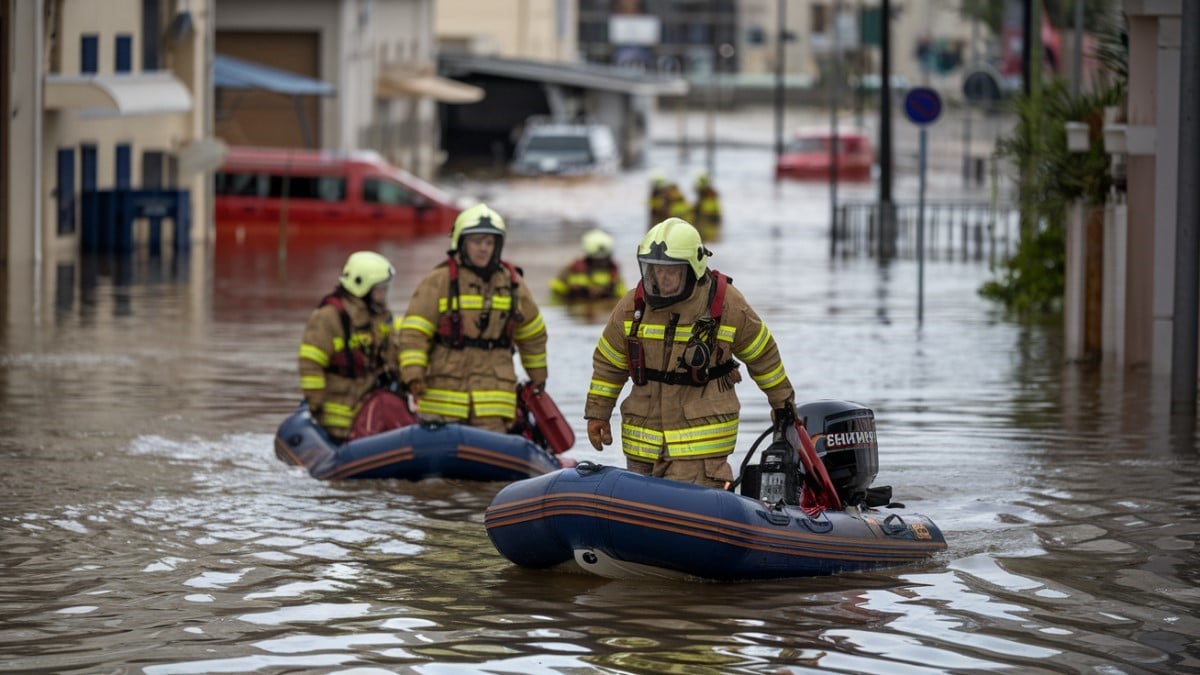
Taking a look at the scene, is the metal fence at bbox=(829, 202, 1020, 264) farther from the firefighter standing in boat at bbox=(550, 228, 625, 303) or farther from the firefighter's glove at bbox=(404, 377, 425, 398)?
the firefighter's glove at bbox=(404, 377, 425, 398)

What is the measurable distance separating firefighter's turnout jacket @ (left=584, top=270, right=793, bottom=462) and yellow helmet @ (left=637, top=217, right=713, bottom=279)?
21cm

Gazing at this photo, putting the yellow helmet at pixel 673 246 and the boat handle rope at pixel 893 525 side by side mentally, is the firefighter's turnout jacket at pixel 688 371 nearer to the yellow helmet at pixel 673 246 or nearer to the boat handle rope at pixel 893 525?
the yellow helmet at pixel 673 246

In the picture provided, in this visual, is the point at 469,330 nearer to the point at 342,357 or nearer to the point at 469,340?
the point at 469,340

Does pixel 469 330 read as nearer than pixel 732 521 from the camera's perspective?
No

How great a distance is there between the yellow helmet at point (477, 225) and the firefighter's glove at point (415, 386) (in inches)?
31.2

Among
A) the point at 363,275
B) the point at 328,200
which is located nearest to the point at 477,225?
the point at 363,275

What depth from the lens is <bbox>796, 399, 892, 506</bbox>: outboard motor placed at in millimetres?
11367

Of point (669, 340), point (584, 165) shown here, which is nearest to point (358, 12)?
point (584, 165)

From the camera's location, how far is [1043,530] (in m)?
12.2

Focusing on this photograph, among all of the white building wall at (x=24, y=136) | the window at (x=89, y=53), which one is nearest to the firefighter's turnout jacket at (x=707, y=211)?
the window at (x=89, y=53)

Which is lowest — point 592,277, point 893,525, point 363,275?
point 893,525

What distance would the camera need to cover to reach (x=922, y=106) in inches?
992

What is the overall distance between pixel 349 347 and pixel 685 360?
414 cm

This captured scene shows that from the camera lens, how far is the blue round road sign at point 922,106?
25.1 metres
